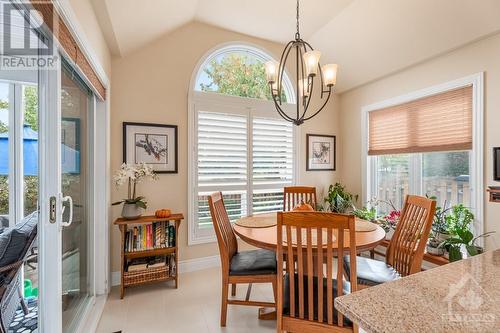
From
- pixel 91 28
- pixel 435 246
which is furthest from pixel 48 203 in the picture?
pixel 435 246

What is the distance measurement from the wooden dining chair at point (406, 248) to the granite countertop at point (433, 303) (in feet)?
3.03

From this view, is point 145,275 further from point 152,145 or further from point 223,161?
point 223,161

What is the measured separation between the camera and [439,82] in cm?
281

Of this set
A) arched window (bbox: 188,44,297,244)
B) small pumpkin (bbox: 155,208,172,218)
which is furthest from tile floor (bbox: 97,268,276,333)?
small pumpkin (bbox: 155,208,172,218)

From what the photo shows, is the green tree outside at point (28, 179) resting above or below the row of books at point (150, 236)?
above

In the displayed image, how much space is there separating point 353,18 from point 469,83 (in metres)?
1.40

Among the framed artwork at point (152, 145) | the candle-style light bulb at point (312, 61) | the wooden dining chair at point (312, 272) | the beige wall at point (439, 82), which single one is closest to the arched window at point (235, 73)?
the framed artwork at point (152, 145)

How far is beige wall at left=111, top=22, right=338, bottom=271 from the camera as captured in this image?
283 cm

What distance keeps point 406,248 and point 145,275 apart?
2456 millimetres

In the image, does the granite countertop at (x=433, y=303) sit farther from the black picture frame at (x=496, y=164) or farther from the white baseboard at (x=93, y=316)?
the white baseboard at (x=93, y=316)

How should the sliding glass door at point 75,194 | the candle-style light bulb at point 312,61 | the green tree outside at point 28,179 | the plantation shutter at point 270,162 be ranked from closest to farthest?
the green tree outside at point 28,179
the sliding glass door at point 75,194
the candle-style light bulb at point 312,61
the plantation shutter at point 270,162

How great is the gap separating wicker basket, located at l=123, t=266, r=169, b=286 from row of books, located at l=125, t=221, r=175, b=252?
0.23 m

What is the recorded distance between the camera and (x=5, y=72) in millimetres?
1758

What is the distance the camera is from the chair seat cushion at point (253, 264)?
2.03 m
